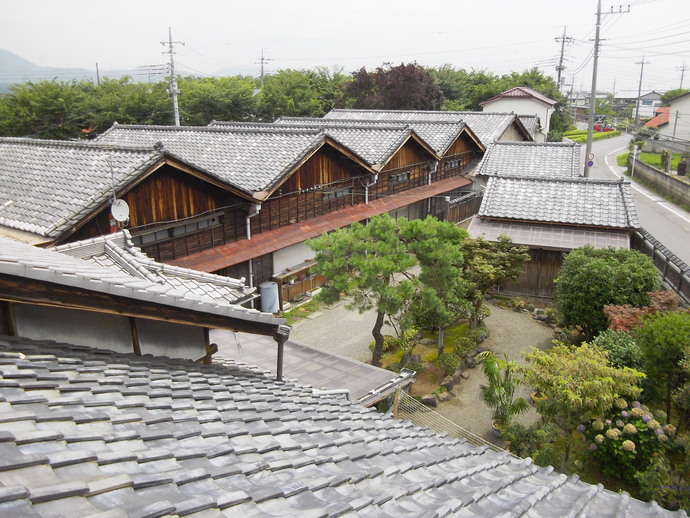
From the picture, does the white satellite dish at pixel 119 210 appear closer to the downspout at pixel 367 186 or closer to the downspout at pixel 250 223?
the downspout at pixel 250 223

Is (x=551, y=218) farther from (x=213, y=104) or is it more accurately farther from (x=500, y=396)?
(x=213, y=104)

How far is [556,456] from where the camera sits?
37.0 ft

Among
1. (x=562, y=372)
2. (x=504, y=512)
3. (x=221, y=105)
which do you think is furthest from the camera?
(x=221, y=105)

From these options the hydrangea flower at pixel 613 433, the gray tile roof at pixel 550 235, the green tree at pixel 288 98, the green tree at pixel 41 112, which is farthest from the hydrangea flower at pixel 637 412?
the green tree at pixel 288 98

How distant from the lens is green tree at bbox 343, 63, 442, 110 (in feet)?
180

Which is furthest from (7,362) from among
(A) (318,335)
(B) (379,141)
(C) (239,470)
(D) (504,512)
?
(B) (379,141)

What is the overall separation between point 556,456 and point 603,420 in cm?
124

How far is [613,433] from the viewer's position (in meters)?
10.5

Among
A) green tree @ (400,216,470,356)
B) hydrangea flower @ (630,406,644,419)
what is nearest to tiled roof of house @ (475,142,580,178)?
green tree @ (400,216,470,356)

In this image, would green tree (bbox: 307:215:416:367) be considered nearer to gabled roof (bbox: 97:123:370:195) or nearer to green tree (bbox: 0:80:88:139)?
gabled roof (bbox: 97:123:370:195)

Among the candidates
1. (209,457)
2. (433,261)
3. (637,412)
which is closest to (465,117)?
(433,261)

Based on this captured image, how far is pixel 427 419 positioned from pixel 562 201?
12760mm

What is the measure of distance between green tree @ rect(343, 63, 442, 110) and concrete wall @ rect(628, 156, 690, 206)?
21.6 m

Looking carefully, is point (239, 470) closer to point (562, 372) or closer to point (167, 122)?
point (562, 372)
